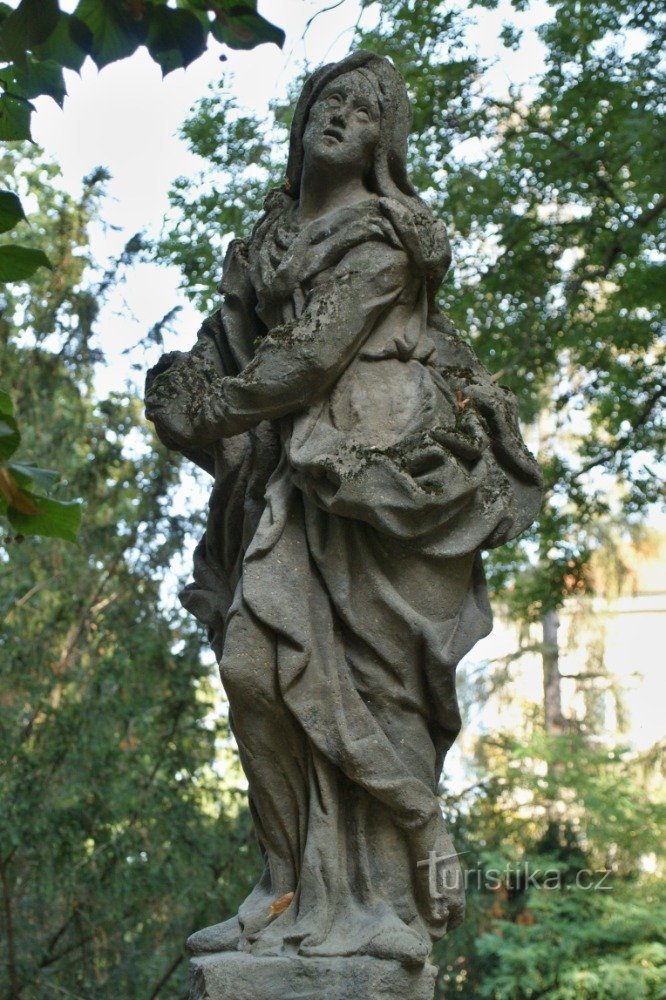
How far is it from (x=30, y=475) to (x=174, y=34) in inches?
54.7

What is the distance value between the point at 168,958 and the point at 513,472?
24.8ft

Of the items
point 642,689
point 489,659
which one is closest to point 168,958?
point 489,659

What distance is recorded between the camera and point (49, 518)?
2982 mm

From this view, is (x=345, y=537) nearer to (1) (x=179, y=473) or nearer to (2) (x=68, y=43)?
(2) (x=68, y=43)

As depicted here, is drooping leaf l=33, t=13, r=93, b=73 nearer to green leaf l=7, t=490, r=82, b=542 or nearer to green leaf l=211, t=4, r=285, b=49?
green leaf l=211, t=4, r=285, b=49

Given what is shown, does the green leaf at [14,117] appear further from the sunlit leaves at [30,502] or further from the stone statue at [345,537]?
the sunlit leaves at [30,502]

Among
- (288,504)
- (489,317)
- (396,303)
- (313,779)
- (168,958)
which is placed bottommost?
(168,958)

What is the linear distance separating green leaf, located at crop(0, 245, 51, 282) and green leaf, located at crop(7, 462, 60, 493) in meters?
0.54

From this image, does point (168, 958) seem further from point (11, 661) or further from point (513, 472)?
point (513, 472)

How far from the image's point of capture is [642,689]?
24422 millimetres

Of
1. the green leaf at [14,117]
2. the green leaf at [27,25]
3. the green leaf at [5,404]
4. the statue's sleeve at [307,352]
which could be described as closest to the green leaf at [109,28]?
the green leaf at [27,25]

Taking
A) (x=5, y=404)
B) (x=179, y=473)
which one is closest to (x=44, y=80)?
(x=5, y=404)

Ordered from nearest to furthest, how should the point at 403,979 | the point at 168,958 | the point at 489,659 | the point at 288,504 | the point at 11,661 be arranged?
the point at 403,979, the point at 288,504, the point at 168,958, the point at 11,661, the point at 489,659

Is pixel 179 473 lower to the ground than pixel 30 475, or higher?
higher
